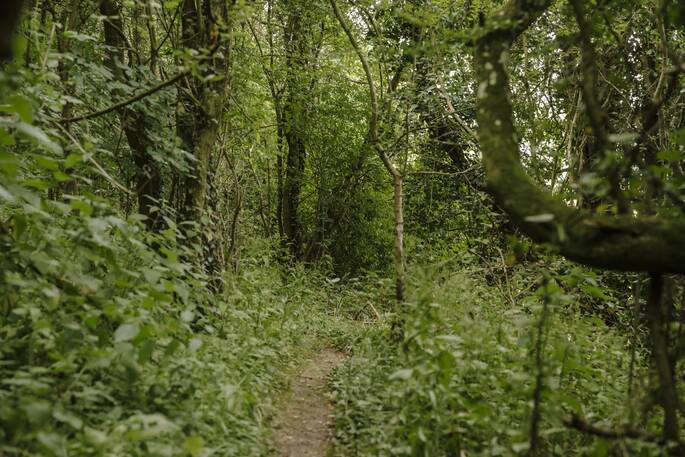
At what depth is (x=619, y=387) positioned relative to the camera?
4.27 m

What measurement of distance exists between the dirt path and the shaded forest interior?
12 centimetres

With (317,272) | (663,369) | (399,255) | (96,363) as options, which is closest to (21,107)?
(96,363)

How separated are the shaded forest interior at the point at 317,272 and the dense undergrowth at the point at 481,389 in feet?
0.09

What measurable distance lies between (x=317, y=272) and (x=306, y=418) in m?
5.34

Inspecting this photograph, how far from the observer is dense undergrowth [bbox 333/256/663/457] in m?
3.15

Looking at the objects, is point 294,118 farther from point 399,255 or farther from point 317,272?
point 399,255

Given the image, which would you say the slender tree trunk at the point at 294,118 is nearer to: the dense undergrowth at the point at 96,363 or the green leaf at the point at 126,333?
the dense undergrowth at the point at 96,363

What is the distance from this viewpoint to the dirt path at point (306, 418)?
3891 millimetres

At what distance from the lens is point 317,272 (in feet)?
32.1

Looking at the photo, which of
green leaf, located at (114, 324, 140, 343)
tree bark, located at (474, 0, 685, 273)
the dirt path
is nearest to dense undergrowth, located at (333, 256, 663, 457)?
the dirt path

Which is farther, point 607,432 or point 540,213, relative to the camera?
point 540,213

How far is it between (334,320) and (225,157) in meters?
2.90

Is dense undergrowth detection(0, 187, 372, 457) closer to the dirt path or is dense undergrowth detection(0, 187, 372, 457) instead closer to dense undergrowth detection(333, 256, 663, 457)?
the dirt path

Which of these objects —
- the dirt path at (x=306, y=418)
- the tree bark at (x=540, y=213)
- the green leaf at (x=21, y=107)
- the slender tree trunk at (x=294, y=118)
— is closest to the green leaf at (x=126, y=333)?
the green leaf at (x=21, y=107)
